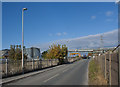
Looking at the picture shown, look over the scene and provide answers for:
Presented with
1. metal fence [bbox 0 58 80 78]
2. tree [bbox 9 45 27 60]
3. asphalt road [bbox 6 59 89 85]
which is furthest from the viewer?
tree [bbox 9 45 27 60]

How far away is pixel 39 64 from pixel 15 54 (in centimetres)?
1322

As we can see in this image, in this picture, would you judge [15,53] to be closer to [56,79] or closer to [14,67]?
[14,67]

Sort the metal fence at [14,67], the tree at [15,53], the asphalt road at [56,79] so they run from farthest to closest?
the tree at [15,53], the metal fence at [14,67], the asphalt road at [56,79]

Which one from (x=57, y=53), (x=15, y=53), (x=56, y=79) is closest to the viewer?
(x=56, y=79)

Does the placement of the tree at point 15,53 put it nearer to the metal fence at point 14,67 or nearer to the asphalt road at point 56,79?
the metal fence at point 14,67

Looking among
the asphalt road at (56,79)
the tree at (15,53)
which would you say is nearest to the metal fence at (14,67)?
the asphalt road at (56,79)

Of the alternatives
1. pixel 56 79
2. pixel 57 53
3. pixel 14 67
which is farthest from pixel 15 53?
pixel 56 79

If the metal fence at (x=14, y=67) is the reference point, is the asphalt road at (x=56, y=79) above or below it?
below

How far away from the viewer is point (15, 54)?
38.0 m

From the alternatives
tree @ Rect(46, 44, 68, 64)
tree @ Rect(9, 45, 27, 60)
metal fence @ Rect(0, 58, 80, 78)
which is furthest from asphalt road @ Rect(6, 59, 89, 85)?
tree @ Rect(46, 44, 68, 64)

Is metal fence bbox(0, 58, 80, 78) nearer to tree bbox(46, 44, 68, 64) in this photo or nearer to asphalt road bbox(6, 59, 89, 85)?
asphalt road bbox(6, 59, 89, 85)

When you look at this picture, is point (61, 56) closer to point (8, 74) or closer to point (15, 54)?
point (15, 54)

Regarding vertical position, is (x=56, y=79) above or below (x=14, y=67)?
below

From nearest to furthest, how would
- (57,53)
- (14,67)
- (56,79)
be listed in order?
(56,79), (14,67), (57,53)
